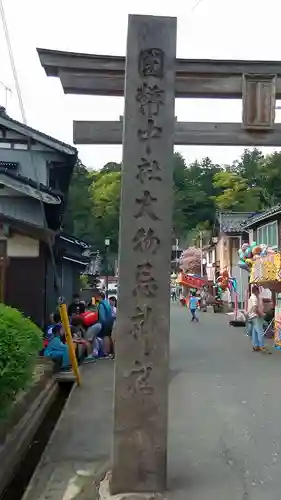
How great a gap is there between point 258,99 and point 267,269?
14189 mm

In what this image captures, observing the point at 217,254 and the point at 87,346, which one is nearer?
the point at 87,346

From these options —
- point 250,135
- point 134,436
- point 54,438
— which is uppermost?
point 250,135

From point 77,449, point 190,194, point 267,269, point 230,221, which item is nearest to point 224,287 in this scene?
point 230,221

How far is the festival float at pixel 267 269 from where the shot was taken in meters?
18.6

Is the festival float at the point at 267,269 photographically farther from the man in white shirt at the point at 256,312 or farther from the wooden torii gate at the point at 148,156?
the wooden torii gate at the point at 148,156

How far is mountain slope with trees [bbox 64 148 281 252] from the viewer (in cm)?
4984

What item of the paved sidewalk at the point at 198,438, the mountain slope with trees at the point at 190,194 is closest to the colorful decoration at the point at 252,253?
the paved sidewalk at the point at 198,438

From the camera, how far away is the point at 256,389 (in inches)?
442

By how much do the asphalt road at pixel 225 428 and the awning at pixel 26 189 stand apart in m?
4.74

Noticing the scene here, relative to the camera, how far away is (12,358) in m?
5.79

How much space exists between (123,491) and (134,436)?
1.80 feet

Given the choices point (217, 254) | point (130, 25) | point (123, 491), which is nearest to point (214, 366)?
point (123, 491)

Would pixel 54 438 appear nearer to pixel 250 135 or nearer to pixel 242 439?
pixel 242 439

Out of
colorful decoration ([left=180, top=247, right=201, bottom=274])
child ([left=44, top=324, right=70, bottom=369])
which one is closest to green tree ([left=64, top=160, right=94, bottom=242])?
colorful decoration ([left=180, top=247, right=201, bottom=274])
